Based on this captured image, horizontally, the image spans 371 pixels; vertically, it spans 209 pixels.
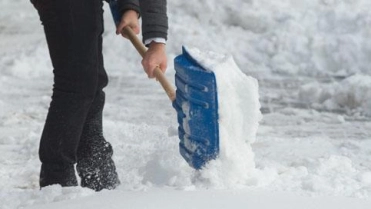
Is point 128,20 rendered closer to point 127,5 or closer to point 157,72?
point 127,5

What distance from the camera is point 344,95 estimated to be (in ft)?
17.8

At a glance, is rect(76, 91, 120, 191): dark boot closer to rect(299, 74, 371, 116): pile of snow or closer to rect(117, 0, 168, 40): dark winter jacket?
rect(117, 0, 168, 40): dark winter jacket

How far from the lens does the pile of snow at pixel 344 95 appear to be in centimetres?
532

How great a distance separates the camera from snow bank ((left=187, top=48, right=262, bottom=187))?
10.1ft

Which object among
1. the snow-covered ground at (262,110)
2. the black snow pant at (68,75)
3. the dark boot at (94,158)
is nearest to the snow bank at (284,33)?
the snow-covered ground at (262,110)

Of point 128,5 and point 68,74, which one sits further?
point 128,5

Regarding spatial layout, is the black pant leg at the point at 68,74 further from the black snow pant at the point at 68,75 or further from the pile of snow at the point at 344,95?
the pile of snow at the point at 344,95

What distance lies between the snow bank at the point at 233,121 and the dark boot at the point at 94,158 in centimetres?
54

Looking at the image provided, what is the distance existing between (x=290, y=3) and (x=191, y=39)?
3.84 ft

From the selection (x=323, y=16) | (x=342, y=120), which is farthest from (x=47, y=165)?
(x=323, y=16)

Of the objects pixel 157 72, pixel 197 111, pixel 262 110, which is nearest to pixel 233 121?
pixel 197 111

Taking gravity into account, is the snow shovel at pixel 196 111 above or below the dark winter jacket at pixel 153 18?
below

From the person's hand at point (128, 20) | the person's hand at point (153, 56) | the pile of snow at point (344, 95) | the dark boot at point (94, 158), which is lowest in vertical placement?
the pile of snow at point (344, 95)

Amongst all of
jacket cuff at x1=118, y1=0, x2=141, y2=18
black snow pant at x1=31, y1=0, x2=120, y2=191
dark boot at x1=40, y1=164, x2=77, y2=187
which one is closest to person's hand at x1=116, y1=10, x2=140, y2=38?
jacket cuff at x1=118, y1=0, x2=141, y2=18
